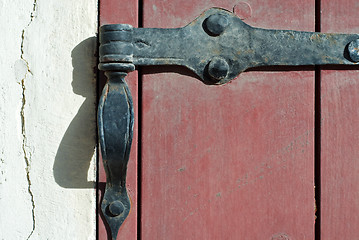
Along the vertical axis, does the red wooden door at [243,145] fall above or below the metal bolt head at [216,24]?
below

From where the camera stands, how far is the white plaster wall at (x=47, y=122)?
630 millimetres

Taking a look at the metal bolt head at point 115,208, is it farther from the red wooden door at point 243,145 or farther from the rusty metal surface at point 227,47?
the rusty metal surface at point 227,47

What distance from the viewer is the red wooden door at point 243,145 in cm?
66

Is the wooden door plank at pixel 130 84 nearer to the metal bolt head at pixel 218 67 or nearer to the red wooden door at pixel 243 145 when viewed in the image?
the red wooden door at pixel 243 145

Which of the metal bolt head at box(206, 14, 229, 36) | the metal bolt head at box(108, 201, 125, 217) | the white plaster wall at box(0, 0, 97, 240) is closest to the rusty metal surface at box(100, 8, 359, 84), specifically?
the metal bolt head at box(206, 14, 229, 36)

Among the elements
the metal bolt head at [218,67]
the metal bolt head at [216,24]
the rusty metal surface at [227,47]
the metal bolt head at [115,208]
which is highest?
the metal bolt head at [216,24]

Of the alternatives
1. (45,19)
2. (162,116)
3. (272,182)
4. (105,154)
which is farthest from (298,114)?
(45,19)

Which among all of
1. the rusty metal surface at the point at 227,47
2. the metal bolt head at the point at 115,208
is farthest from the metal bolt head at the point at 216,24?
the metal bolt head at the point at 115,208

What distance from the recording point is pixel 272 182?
673mm

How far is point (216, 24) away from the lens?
25.5 inches

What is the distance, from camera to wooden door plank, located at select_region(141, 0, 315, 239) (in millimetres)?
657

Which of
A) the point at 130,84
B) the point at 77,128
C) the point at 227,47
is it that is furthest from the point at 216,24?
the point at 77,128

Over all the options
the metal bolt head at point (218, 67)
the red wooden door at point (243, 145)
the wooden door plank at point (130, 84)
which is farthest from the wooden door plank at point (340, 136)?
the wooden door plank at point (130, 84)

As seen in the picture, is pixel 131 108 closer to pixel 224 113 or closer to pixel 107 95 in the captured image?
pixel 107 95
